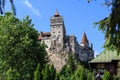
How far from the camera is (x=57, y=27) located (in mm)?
114812

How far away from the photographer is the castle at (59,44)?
107 metres

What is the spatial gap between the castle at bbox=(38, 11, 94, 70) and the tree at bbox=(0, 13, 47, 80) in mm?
46620

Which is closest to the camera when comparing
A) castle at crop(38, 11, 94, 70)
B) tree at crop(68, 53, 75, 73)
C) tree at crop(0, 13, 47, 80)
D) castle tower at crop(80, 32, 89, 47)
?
tree at crop(0, 13, 47, 80)

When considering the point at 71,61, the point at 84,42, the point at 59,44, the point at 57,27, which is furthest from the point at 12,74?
the point at 84,42

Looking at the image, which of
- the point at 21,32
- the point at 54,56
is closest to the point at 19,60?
the point at 21,32

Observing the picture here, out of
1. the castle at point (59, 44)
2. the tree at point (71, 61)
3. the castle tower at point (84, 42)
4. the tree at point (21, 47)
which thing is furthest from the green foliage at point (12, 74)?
the castle tower at point (84, 42)

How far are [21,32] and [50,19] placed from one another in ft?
193

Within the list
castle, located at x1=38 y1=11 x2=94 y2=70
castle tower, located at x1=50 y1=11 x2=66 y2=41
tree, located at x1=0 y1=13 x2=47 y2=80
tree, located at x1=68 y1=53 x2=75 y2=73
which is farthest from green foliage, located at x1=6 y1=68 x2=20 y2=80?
castle tower, located at x1=50 y1=11 x2=66 y2=41

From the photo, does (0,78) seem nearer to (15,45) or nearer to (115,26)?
(15,45)

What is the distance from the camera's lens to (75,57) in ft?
355

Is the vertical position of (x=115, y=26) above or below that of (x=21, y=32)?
below

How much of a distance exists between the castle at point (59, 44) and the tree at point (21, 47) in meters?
46.6

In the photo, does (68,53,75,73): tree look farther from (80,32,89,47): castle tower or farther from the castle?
(80,32,89,47): castle tower

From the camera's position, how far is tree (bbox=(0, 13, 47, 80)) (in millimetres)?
53312
